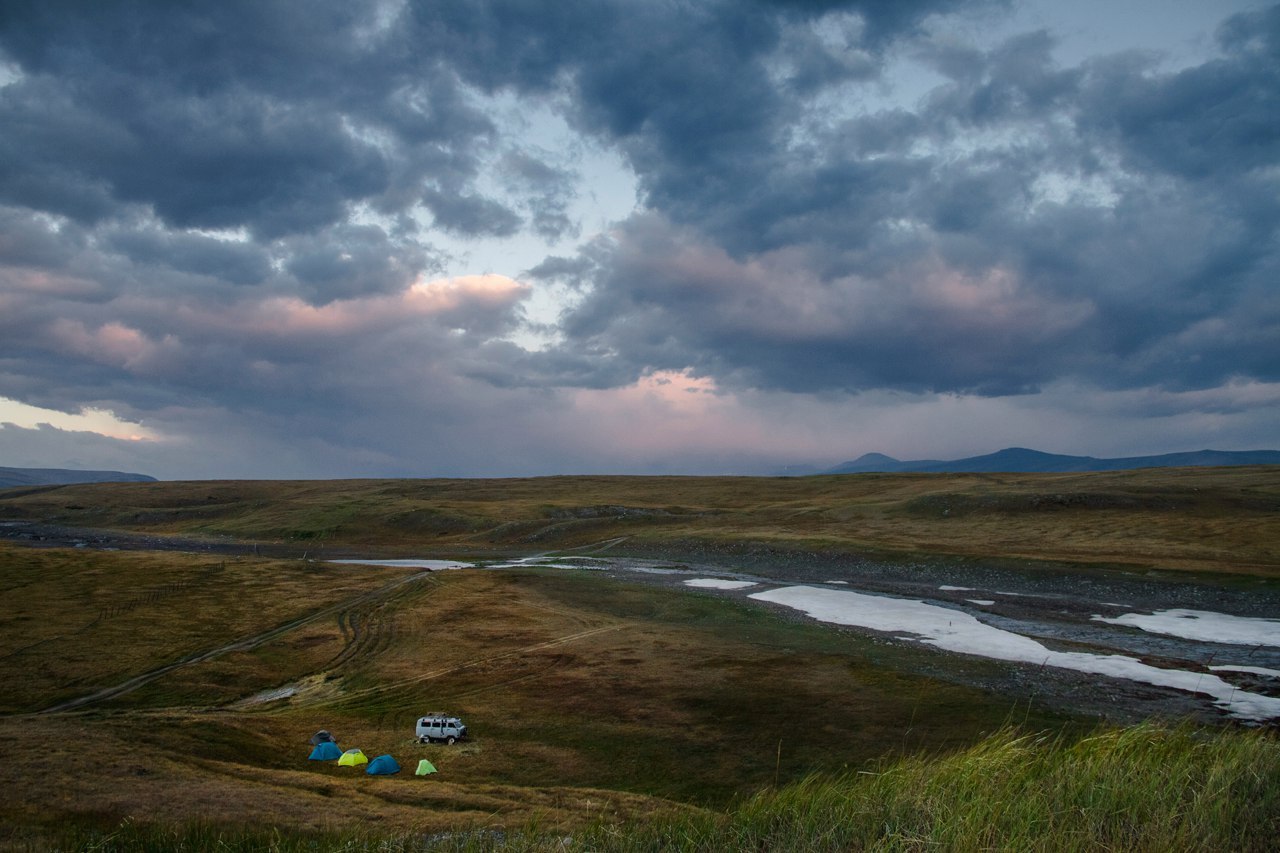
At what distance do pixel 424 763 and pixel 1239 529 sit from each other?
86.2 metres

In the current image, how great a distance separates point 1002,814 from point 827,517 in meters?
106

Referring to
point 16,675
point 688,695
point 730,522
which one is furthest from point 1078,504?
point 16,675

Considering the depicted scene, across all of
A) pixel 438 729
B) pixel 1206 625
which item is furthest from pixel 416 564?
pixel 1206 625

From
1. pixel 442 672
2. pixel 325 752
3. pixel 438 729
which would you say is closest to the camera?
pixel 325 752

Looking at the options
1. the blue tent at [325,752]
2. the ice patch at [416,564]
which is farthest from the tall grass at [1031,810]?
the ice patch at [416,564]

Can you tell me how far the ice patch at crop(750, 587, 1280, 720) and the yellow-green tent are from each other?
95.2ft

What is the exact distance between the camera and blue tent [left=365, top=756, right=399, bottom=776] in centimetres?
2430

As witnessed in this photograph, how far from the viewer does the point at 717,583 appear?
68250 millimetres

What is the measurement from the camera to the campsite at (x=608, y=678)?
16750mm

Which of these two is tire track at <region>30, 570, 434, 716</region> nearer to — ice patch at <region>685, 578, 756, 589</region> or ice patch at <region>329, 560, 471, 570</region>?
ice patch at <region>329, 560, 471, 570</region>

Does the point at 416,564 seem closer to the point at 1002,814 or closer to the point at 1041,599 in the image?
the point at 1041,599

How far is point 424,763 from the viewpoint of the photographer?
79.4 ft

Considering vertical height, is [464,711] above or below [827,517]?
below

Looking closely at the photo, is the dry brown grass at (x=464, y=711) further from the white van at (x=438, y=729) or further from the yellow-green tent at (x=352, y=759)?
the white van at (x=438, y=729)
